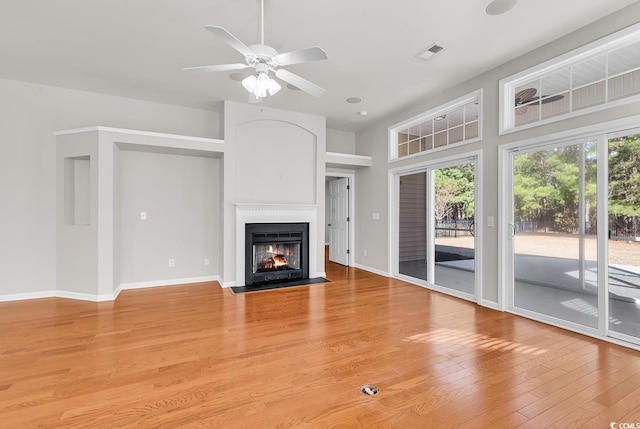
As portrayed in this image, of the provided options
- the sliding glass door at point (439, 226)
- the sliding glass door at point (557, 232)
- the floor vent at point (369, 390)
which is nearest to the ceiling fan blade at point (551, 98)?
the sliding glass door at point (557, 232)

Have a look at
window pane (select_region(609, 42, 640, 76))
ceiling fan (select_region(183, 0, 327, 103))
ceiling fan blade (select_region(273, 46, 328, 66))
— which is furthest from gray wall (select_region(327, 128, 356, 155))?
window pane (select_region(609, 42, 640, 76))

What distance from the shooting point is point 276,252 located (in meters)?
5.43

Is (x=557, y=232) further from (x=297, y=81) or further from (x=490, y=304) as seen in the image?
(x=297, y=81)

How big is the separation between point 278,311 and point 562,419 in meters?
2.80

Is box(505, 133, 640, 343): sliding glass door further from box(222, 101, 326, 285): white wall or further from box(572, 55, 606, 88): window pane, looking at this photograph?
box(222, 101, 326, 285): white wall

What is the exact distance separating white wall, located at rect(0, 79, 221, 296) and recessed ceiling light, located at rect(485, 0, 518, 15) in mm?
5436

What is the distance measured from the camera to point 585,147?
10.0ft

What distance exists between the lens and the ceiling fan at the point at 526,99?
3.42 m

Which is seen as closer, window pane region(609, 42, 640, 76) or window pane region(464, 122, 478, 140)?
window pane region(609, 42, 640, 76)

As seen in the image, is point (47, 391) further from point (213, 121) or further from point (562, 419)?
point (213, 121)

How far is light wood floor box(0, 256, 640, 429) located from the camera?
183 centimetres

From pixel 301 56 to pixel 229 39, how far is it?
0.53 metres

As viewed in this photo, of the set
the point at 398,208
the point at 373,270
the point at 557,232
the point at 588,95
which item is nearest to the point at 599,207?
the point at 557,232

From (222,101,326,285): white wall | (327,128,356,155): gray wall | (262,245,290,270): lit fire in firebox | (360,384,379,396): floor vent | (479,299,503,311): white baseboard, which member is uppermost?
(327,128,356,155): gray wall
